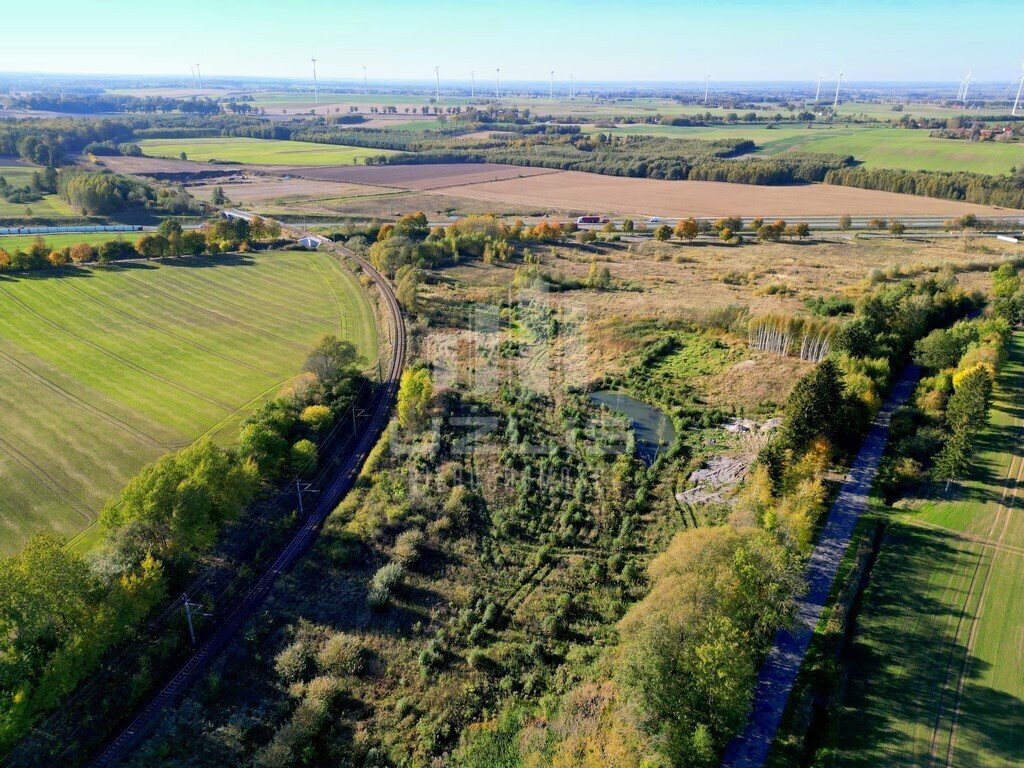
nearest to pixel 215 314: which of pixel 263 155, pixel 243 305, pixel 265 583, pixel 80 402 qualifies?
pixel 243 305

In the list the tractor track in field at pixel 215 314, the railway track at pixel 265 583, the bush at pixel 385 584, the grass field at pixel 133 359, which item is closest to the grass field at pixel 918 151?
the grass field at pixel 133 359

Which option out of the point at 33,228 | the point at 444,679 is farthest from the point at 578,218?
the point at 444,679

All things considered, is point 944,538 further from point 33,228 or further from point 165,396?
point 33,228

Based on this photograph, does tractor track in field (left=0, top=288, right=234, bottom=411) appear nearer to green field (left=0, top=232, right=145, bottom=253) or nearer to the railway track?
the railway track

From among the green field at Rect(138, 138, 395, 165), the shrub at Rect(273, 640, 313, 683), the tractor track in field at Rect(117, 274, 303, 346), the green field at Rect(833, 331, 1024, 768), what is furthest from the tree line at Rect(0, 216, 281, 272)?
the green field at Rect(833, 331, 1024, 768)

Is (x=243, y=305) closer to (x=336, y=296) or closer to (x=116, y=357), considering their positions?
(x=336, y=296)

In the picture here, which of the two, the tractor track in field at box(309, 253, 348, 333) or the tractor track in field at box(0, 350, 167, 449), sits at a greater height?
the tractor track in field at box(309, 253, 348, 333)
